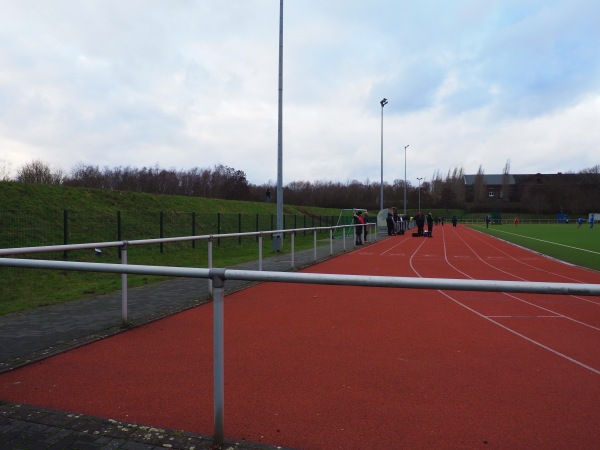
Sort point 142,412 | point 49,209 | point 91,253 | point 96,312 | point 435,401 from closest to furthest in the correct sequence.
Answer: point 142,412 → point 435,401 → point 96,312 → point 91,253 → point 49,209

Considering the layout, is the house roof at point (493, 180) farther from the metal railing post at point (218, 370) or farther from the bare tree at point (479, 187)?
the metal railing post at point (218, 370)

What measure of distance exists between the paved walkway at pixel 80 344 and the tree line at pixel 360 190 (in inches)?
2348

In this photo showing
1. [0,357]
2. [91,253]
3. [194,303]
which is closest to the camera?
[0,357]

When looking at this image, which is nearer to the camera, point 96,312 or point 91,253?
point 96,312

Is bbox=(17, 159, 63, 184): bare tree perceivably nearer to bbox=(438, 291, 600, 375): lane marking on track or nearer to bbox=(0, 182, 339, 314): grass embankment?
bbox=(0, 182, 339, 314): grass embankment

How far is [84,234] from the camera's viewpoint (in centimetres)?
1850

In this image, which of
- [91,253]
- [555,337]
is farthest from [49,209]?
[555,337]

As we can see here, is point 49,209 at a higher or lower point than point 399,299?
higher

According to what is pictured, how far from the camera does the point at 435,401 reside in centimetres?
355

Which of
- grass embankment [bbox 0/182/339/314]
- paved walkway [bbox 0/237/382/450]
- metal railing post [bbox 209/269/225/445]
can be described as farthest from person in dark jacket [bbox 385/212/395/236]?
metal railing post [bbox 209/269/225/445]

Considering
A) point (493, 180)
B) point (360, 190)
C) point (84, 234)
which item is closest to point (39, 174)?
point (84, 234)

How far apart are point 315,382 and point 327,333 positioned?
1686mm

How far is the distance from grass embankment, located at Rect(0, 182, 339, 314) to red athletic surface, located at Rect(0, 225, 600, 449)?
12.4ft

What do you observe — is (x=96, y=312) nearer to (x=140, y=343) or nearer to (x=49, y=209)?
(x=140, y=343)
